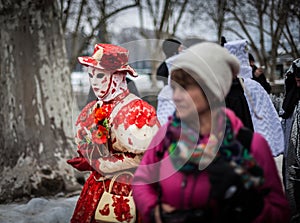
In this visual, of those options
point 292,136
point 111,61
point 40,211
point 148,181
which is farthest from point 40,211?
point 148,181

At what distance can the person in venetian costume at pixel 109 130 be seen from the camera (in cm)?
374

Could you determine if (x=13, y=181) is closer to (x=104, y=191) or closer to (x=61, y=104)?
(x=61, y=104)

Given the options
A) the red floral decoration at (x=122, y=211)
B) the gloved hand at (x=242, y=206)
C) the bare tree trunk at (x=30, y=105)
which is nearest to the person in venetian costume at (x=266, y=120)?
the red floral decoration at (x=122, y=211)

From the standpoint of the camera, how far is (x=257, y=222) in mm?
2449

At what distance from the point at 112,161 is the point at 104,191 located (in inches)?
9.0

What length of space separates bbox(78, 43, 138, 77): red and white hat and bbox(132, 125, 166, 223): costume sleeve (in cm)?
136

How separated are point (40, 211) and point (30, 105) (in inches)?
71.3

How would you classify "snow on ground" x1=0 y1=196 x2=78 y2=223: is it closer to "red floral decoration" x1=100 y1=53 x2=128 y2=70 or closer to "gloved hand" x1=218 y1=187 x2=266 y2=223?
"red floral decoration" x1=100 y1=53 x2=128 y2=70

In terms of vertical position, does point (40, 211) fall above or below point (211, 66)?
below

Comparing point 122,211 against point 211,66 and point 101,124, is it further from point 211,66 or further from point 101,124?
point 211,66

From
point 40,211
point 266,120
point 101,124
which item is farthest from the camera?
point 40,211

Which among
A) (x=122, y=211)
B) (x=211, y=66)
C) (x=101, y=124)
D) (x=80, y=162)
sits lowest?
(x=122, y=211)

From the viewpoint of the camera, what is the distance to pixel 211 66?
8.09ft

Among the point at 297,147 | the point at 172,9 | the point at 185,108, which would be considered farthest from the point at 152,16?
the point at 185,108
